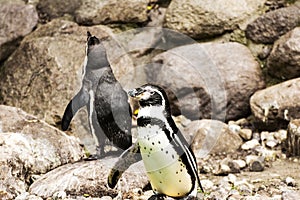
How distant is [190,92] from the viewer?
200 inches

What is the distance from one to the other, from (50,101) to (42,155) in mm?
1045

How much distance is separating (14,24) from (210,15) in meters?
1.76

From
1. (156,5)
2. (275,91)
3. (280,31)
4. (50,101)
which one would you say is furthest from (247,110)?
(50,101)

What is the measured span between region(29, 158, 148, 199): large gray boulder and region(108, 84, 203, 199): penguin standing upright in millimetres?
585

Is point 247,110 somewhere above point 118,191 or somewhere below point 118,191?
below

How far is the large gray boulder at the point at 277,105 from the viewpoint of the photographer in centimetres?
469

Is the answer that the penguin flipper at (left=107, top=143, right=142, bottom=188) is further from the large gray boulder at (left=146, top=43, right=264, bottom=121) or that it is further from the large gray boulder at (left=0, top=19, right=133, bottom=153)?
the large gray boulder at (left=146, top=43, right=264, bottom=121)

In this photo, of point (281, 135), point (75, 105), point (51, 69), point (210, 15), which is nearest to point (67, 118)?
point (75, 105)

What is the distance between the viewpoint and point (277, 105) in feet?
15.5

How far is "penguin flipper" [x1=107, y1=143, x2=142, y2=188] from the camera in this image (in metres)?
3.33

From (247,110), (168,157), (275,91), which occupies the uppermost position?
(168,157)

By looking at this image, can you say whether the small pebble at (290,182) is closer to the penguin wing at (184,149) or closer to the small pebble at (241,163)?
the small pebble at (241,163)

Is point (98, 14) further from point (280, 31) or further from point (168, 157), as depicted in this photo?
point (168, 157)

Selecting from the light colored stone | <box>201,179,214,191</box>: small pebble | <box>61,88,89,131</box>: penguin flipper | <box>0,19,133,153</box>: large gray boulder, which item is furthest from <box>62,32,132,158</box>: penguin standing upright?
the light colored stone
